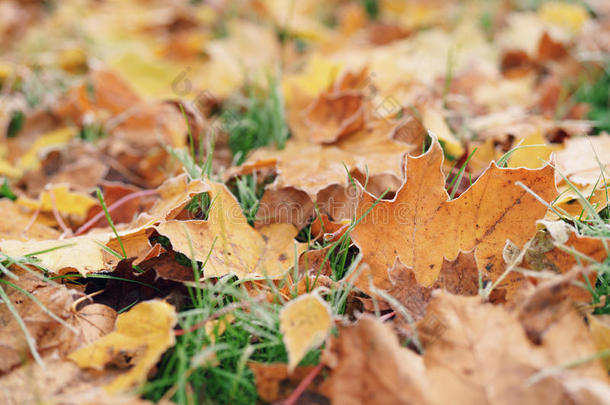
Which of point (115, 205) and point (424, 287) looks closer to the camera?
point (424, 287)

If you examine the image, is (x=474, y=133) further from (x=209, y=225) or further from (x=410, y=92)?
(x=209, y=225)

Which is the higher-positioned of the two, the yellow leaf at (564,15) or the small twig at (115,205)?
the small twig at (115,205)

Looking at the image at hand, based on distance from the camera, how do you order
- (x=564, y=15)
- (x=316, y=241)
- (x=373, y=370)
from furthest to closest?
(x=564, y=15) → (x=316, y=241) → (x=373, y=370)

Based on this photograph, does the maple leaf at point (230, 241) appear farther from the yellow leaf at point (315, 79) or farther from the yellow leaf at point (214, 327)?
the yellow leaf at point (315, 79)

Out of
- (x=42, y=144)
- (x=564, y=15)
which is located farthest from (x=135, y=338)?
(x=564, y=15)

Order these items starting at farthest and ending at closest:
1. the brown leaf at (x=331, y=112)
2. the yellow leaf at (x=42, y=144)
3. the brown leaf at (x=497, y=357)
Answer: the yellow leaf at (x=42, y=144)
the brown leaf at (x=331, y=112)
the brown leaf at (x=497, y=357)

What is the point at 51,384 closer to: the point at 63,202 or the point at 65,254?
the point at 65,254

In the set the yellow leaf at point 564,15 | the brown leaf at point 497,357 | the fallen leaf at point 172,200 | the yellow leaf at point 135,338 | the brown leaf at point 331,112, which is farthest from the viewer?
the yellow leaf at point 564,15

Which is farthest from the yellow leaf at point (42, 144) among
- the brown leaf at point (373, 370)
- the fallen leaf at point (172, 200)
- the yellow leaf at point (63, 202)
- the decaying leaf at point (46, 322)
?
the brown leaf at point (373, 370)
